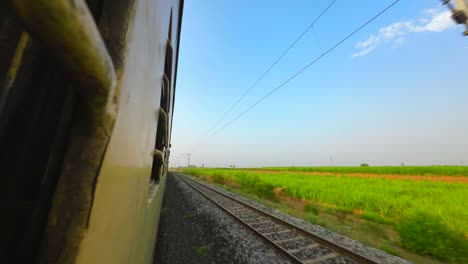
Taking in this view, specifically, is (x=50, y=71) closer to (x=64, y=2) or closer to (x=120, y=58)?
(x=120, y=58)

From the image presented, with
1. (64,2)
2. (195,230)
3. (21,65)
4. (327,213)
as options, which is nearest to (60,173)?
(21,65)

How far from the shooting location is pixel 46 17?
248 millimetres

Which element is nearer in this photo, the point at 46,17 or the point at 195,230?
the point at 46,17

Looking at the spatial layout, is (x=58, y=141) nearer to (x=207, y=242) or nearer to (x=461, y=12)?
(x=207, y=242)

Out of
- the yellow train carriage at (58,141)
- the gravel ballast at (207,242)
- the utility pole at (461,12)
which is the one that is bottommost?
the gravel ballast at (207,242)

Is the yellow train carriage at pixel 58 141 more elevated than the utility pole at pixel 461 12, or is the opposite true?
the utility pole at pixel 461 12

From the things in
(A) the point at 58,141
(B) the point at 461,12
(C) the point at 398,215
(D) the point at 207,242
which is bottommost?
(C) the point at 398,215

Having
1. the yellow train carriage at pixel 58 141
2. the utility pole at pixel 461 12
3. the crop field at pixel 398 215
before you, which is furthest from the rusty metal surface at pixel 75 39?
the utility pole at pixel 461 12

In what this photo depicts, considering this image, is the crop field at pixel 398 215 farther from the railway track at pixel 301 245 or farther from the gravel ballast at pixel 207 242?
the gravel ballast at pixel 207 242

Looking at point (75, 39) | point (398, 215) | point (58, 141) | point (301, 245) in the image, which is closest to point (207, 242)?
point (301, 245)

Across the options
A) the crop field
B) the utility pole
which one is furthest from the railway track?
the utility pole

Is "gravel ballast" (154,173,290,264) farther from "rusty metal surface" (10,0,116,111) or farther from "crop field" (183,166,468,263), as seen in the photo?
"rusty metal surface" (10,0,116,111)

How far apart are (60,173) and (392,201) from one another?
15.2 m

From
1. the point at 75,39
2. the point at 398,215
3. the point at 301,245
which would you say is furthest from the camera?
the point at 398,215
